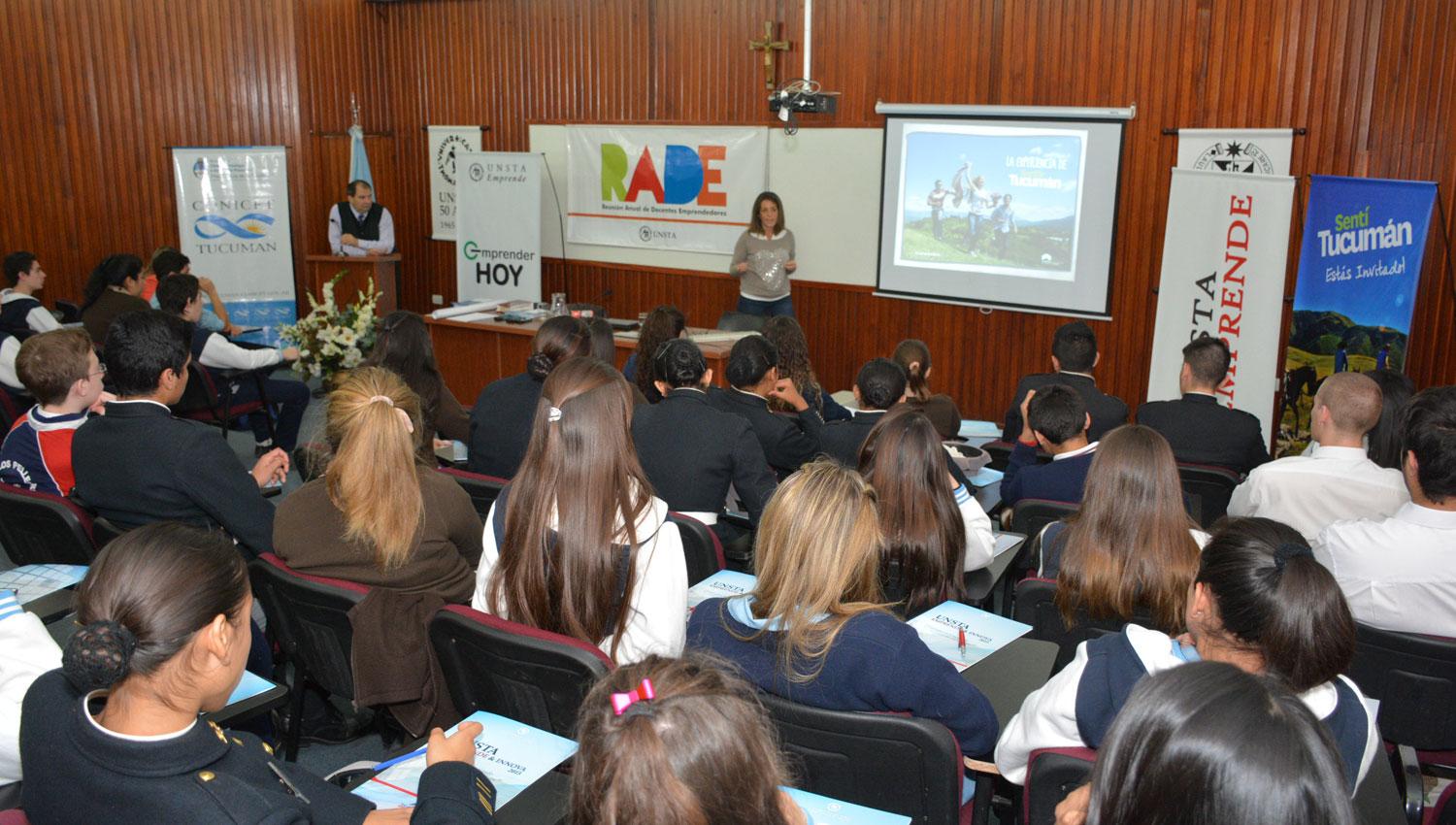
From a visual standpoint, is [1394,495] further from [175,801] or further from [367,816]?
[175,801]

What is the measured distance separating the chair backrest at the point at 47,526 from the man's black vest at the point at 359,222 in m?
6.20

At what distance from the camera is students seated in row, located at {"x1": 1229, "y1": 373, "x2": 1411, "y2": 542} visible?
3.34 m

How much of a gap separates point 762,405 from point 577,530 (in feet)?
6.29

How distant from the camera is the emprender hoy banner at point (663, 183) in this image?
26.5ft

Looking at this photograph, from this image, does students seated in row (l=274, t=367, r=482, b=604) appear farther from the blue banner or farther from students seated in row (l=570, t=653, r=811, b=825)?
the blue banner

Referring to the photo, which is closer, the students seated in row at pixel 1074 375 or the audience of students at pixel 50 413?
the audience of students at pixel 50 413

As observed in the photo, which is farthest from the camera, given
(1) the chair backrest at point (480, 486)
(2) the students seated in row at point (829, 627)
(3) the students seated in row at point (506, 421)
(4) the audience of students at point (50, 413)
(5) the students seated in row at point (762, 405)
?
(5) the students seated in row at point (762, 405)

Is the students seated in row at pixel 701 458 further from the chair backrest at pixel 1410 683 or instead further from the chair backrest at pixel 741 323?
the chair backrest at pixel 741 323

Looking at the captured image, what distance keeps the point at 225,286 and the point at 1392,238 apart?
27.1 feet

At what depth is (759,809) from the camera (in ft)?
4.16

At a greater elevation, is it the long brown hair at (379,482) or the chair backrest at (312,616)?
the long brown hair at (379,482)

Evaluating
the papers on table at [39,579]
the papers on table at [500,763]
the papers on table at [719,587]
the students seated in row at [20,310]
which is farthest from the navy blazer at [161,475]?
the students seated in row at [20,310]

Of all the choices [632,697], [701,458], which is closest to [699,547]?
[701,458]

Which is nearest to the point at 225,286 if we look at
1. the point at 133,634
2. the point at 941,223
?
the point at 941,223
